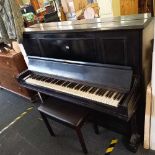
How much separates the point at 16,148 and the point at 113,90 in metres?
1.38

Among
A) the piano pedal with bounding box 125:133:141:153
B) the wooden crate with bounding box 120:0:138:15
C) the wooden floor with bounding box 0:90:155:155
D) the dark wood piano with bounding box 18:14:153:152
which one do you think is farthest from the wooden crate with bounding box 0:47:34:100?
the piano pedal with bounding box 125:133:141:153

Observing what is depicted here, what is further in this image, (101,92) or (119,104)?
(101,92)

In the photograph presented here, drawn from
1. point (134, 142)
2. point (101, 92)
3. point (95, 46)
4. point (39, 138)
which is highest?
point (95, 46)

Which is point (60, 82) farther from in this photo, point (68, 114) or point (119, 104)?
point (119, 104)

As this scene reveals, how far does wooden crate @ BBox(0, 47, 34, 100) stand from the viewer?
2.45m

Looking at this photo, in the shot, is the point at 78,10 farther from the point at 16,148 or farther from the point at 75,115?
the point at 16,148

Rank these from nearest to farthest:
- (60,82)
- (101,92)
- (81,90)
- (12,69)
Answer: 1. (101,92)
2. (81,90)
3. (60,82)
4. (12,69)

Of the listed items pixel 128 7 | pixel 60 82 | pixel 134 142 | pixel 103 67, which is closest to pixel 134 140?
pixel 134 142

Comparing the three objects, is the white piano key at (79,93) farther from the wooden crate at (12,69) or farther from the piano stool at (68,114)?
the wooden crate at (12,69)

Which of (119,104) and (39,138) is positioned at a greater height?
(119,104)

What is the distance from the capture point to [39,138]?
6.72ft

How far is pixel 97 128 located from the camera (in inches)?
75.5

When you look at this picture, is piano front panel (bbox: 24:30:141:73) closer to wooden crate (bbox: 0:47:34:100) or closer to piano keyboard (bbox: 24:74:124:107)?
piano keyboard (bbox: 24:74:124:107)

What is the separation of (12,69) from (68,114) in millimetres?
1394
